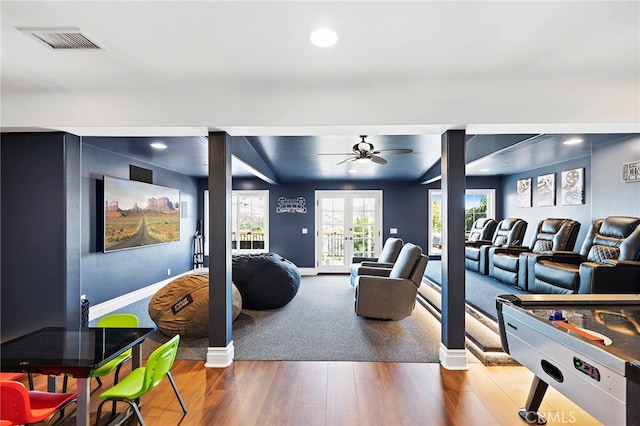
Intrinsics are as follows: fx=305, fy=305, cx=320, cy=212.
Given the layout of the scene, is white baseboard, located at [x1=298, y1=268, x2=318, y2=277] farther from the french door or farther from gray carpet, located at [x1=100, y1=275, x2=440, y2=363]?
gray carpet, located at [x1=100, y1=275, x2=440, y2=363]

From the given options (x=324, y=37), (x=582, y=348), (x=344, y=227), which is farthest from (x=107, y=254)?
(x=582, y=348)

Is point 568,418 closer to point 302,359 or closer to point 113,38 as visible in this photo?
point 302,359

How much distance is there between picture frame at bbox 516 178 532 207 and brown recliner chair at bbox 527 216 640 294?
2577mm

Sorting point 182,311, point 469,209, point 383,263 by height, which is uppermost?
point 469,209

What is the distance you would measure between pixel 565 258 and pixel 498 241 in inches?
72.2

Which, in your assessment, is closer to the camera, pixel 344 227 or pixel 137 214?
pixel 137 214

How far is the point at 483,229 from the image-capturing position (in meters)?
7.32

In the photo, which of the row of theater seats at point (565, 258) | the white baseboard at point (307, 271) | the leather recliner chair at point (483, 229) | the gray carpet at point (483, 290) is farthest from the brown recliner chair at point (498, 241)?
the white baseboard at point (307, 271)

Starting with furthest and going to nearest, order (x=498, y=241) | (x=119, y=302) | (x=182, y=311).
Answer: (x=498, y=241) < (x=119, y=302) < (x=182, y=311)

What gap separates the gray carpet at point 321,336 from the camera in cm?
309

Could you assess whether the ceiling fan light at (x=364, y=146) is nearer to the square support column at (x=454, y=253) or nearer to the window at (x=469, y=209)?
the square support column at (x=454, y=253)

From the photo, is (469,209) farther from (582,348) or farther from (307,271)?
(582,348)

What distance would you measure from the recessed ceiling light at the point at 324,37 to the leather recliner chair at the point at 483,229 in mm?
6678

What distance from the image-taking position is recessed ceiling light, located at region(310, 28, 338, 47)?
1.89m
